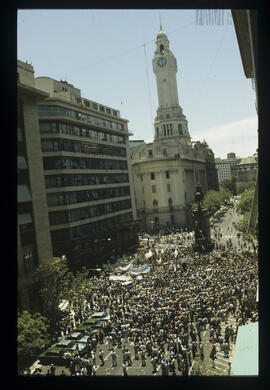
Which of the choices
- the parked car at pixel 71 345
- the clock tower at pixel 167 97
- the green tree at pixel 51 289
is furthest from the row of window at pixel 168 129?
the parked car at pixel 71 345

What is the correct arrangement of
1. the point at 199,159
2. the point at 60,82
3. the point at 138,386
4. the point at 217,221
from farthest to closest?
the point at 199,159 → the point at 217,221 → the point at 60,82 → the point at 138,386

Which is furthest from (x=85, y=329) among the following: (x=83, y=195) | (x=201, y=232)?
(x=201, y=232)

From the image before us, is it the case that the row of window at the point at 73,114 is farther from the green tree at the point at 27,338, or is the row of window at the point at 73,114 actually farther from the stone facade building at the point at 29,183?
the green tree at the point at 27,338

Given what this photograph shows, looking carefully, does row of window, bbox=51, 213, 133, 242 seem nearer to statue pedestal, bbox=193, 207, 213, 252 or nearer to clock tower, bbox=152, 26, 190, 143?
statue pedestal, bbox=193, 207, 213, 252

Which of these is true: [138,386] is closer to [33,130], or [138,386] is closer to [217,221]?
[33,130]

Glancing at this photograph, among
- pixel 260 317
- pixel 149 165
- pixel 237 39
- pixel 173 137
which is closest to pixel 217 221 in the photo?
pixel 149 165
